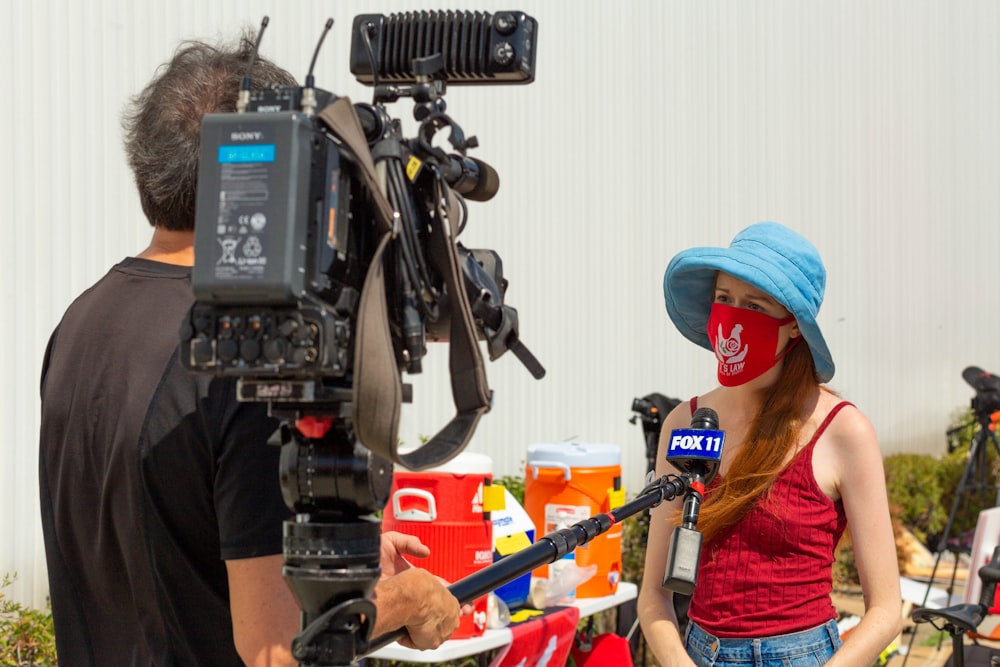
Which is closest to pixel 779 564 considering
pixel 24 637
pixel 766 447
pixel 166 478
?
pixel 766 447

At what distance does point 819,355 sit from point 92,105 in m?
3.26

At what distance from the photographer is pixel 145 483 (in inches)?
73.3

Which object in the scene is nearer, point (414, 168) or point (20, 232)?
point (414, 168)

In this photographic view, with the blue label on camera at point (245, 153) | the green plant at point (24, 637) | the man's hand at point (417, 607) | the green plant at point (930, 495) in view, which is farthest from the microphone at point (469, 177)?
the green plant at point (930, 495)

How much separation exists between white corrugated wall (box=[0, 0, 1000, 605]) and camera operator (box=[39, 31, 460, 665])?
106 inches

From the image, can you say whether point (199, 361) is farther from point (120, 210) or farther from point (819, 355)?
point (120, 210)

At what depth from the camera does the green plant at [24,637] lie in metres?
4.16

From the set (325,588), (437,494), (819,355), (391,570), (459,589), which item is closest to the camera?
(325,588)

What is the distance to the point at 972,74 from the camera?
1323cm

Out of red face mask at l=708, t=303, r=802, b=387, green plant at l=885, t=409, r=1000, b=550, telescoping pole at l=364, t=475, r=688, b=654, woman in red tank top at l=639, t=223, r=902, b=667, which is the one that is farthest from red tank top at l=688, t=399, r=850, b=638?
green plant at l=885, t=409, r=1000, b=550

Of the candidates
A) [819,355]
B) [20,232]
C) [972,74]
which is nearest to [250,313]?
[819,355]

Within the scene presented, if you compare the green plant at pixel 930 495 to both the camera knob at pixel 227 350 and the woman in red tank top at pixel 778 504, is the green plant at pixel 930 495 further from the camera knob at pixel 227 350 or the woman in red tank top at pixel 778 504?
the camera knob at pixel 227 350

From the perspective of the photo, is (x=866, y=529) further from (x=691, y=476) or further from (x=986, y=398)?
(x=986, y=398)

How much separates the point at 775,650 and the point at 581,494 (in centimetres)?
205
